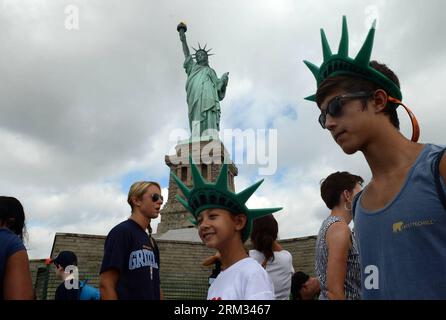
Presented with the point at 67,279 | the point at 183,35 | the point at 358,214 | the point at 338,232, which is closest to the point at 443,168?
the point at 358,214

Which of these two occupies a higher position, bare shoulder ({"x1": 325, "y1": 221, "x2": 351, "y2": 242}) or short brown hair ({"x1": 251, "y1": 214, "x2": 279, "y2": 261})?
short brown hair ({"x1": 251, "y1": 214, "x2": 279, "y2": 261})

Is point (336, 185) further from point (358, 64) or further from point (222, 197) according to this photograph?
point (358, 64)

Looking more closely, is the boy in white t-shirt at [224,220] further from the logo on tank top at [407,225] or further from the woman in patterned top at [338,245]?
the logo on tank top at [407,225]

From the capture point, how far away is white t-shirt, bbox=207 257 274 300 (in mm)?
2102

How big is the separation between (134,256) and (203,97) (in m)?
22.5

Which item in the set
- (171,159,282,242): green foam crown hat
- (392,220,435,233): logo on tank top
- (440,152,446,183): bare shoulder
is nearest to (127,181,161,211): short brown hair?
(171,159,282,242): green foam crown hat

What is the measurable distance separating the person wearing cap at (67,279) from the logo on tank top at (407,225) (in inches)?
157

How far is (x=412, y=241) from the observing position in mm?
1478

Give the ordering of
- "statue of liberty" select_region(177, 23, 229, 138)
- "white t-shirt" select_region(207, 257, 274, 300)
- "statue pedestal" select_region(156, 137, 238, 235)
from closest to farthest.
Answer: "white t-shirt" select_region(207, 257, 274, 300) < "statue pedestal" select_region(156, 137, 238, 235) < "statue of liberty" select_region(177, 23, 229, 138)

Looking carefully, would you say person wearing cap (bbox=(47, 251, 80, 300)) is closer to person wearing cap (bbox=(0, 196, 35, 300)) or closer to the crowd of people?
the crowd of people

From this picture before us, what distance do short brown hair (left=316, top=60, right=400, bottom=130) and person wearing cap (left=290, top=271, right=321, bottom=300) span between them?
2.62 meters

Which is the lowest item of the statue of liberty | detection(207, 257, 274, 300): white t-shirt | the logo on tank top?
detection(207, 257, 274, 300): white t-shirt
